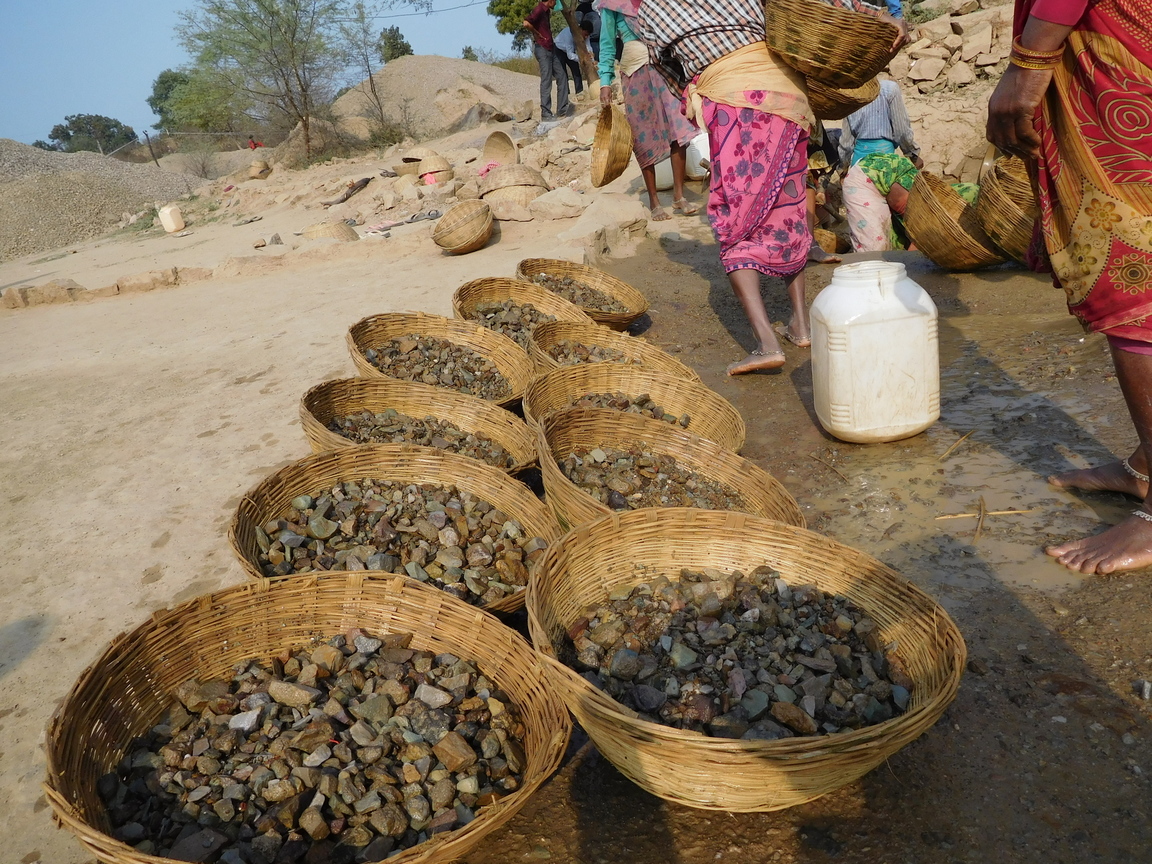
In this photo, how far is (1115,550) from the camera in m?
1.90

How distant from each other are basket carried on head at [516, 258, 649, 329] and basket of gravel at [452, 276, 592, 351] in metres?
0.12

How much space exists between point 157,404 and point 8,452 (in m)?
0.67

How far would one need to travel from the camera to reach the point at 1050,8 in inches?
65.1

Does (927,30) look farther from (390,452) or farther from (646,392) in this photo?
(390,452)

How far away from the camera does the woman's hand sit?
69.6 inches

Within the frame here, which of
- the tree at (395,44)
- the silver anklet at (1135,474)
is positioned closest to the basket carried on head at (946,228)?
the silver anklet at (1135,474)

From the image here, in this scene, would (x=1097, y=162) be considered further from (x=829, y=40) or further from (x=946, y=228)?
(x=946, y=228)

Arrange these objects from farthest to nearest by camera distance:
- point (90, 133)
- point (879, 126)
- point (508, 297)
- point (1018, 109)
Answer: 1. point (90, 133)
2. point (879, 126)
3. point (508, 297)
4. point (1018, 109)

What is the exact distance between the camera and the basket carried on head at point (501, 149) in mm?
10027

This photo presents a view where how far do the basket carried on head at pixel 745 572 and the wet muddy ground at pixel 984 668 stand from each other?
0.14 meters

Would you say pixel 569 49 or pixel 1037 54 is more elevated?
pixel 569 49

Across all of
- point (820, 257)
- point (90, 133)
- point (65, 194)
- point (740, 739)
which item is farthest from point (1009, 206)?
point (90, 133)

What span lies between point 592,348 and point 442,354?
2.23ft

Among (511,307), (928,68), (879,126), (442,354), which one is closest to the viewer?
(442,354)
